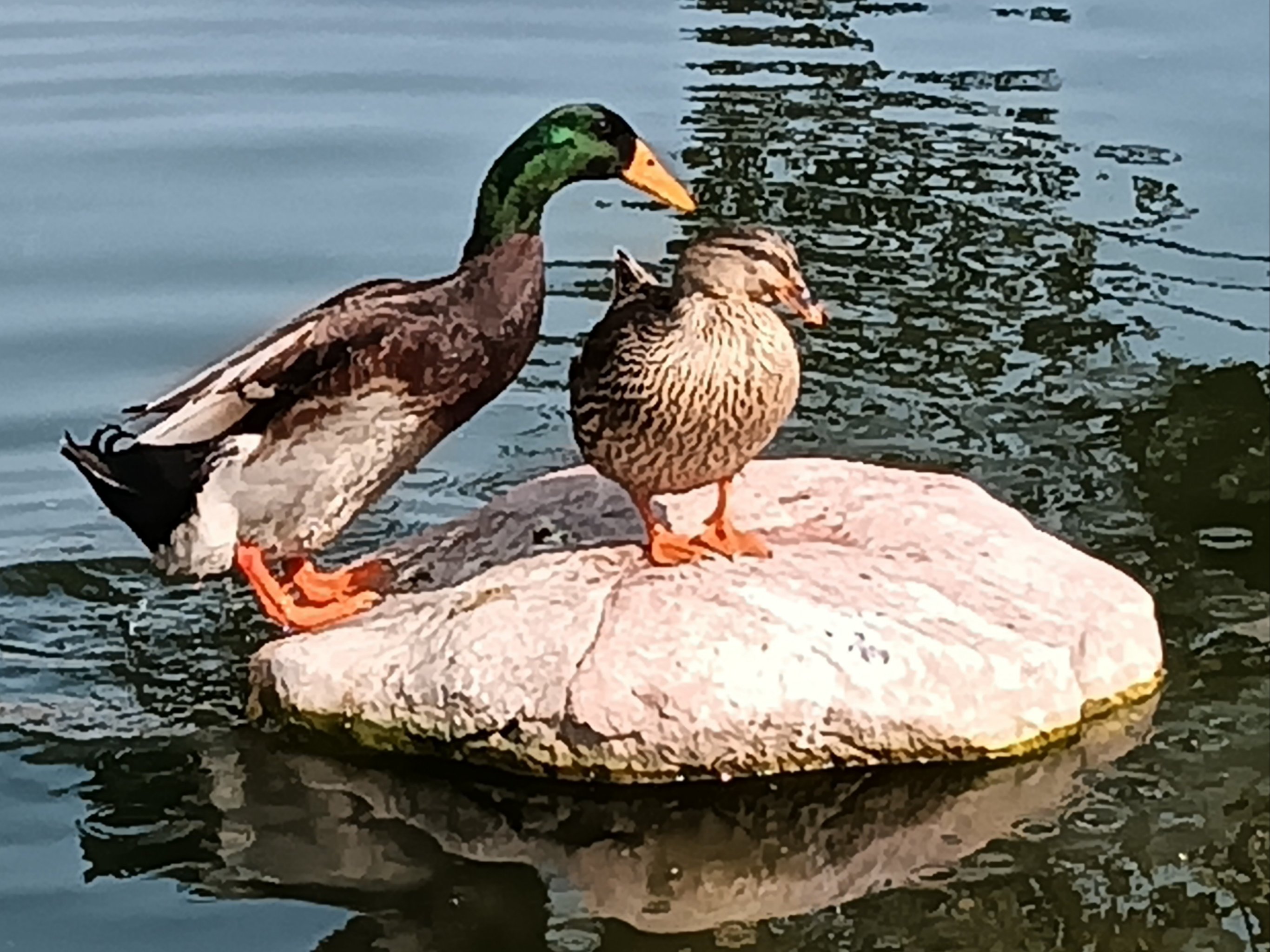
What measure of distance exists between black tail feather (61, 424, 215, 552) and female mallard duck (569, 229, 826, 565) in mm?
947

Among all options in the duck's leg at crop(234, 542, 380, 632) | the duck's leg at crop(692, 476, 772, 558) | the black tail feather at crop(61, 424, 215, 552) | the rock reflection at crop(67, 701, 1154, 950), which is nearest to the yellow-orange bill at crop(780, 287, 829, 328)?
the duck's leg at crop(692, 476, 772, 558)

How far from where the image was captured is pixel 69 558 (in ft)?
21.5

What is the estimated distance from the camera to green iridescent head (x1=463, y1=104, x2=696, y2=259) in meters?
5.68

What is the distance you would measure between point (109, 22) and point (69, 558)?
5.36 m

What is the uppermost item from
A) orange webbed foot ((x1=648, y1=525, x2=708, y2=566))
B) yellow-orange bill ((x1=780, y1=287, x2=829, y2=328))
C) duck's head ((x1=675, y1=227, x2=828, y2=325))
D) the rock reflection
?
duck's head ((x1=675, y1=227, x2=828, y2=325))

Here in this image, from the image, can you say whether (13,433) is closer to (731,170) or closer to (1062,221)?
(731,170)

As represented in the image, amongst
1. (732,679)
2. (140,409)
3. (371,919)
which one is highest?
(140,409)

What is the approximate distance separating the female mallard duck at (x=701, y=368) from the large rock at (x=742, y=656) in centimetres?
32

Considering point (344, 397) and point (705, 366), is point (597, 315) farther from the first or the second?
point (705, 366)

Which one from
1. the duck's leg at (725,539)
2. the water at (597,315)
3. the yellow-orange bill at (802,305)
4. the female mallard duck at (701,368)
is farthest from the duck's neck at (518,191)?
the water at (597,315)

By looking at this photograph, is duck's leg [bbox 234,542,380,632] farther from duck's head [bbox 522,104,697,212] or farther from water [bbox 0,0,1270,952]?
duck's head [bbox 522,104,697,212]

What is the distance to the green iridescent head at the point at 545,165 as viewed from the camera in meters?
5.68

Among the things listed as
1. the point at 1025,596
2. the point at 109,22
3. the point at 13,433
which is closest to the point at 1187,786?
the point at 1025,596

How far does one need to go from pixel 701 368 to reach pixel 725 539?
0.53m
